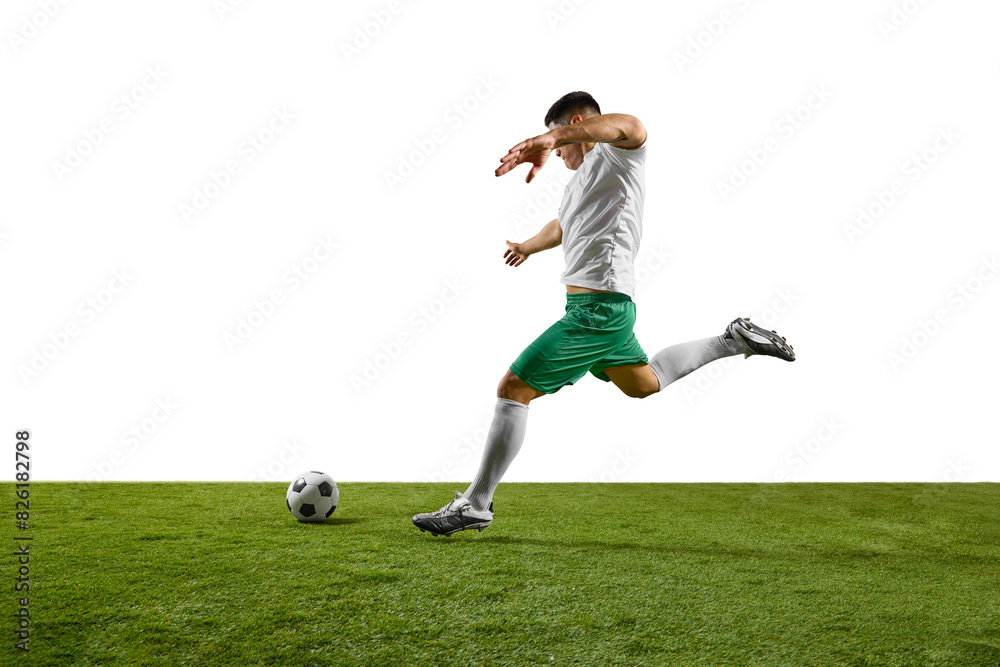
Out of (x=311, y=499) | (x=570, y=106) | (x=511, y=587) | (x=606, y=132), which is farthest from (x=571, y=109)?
(x=311, y=499)

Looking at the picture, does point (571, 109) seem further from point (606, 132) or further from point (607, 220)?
point (607, 220)

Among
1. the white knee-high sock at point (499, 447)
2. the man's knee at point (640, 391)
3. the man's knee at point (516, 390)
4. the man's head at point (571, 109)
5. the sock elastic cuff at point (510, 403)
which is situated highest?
the man's head at point (571, 109)

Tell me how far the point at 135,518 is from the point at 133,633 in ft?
5.80

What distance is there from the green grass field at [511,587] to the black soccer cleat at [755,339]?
94 cm

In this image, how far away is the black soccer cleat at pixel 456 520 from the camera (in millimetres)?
3289

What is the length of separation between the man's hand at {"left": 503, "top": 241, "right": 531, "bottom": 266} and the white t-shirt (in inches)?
24.0

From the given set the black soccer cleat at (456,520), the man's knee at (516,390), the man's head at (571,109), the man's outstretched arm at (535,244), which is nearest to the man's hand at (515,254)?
the man's outstretched arm at (535,244)

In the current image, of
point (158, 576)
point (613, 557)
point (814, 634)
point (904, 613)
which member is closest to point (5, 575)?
point (158, 576)

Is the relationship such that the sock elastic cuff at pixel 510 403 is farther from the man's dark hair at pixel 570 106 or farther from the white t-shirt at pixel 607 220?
the man's dark hair at pixel 570 106

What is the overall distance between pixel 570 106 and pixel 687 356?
1422mm

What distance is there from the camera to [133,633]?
2.20m

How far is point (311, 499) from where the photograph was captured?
371 centimetres

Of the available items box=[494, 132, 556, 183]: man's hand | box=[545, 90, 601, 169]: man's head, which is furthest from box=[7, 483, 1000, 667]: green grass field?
box=[545, 90, 601, 169]: man's head

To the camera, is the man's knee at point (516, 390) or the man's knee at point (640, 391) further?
the man's knee at point (640, 391)
